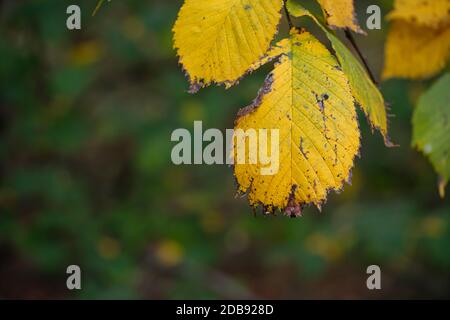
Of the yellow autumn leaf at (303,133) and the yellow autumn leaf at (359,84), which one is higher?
the yellow autumn leaf at (359,84)

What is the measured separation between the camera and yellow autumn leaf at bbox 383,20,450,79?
3.67 feet

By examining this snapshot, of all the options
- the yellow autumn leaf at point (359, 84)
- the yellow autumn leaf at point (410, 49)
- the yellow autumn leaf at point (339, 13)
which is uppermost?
the yellow autumn leaf at point (410, 49)

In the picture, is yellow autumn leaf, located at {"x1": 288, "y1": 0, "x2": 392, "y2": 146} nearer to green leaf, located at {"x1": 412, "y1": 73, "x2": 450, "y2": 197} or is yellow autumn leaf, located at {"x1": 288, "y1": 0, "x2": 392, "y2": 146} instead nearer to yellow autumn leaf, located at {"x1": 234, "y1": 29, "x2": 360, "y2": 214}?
yellow autumn leaf, located at {"x1": 234, "y1": 29, "x2": 360, "y2": 214}

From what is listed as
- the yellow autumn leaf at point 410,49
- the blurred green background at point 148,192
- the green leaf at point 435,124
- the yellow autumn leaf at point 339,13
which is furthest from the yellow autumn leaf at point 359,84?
the blurred green background at point 148,192

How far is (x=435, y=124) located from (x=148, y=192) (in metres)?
2.20

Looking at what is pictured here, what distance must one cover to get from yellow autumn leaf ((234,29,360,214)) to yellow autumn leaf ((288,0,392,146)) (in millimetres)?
20

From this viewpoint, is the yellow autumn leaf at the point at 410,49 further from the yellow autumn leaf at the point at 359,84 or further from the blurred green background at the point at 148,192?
the blurred green background at the point at 148,192

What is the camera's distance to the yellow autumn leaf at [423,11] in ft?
3.45

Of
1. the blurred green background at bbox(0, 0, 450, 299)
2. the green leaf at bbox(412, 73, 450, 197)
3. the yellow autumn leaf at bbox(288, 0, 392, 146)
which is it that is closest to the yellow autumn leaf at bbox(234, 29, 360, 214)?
the yellow autumn leaf at bbox(288, 0, 392, 146)

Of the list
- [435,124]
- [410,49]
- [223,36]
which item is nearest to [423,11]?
[410,49]

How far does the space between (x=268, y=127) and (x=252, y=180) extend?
7 cm

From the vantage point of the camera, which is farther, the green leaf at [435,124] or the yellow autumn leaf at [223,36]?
the green leaf at [435,124]

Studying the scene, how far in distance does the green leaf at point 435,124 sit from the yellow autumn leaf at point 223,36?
46 centimetres
